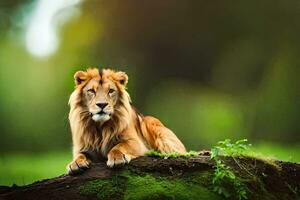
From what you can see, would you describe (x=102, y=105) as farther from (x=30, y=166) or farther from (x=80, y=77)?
(x=30, y=166)

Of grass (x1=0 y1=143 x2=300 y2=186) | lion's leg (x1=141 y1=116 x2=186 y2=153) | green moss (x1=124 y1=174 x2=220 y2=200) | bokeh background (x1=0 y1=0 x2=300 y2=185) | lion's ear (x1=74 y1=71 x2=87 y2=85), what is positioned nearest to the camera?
green moss (x1=124 y1=174 x2=220 y2=200)

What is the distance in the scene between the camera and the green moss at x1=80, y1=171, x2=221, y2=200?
3.65 meters

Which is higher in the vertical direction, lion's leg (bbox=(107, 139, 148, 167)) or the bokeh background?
the bokeh background

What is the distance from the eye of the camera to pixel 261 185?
3.81 m

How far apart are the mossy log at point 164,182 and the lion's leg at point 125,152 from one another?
0.13 ft

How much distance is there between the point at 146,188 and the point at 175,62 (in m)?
3.04

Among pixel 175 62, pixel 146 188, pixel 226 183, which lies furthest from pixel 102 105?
pixel 175 62

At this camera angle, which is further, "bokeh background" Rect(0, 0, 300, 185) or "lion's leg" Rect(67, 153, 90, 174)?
"bokeh background" Rect(0, 0, 300, 185)

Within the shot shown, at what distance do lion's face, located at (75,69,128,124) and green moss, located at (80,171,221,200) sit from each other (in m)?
0.53

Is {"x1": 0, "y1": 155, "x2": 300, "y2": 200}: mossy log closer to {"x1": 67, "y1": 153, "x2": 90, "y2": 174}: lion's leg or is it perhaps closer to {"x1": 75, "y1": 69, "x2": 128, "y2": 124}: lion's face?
{"x1": 67, "y1": 153, "x2": 90, "y2": 174}: lion's leg

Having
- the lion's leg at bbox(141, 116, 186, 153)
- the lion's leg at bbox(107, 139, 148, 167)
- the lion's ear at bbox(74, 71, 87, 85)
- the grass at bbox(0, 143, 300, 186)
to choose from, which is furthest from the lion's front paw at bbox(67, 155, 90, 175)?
the grass at bbox(0, 143, 300, 186)

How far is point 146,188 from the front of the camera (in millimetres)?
3682

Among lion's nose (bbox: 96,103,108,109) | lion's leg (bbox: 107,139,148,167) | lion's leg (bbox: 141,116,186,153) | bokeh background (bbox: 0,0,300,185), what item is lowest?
lion's leg (bbox: 107,139,148,167)

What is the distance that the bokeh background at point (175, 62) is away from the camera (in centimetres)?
599
